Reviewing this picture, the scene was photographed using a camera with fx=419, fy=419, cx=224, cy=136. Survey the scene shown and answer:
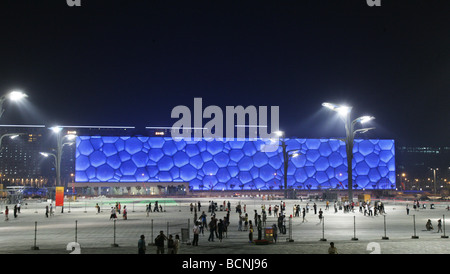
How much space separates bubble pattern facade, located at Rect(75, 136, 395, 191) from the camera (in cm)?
9150

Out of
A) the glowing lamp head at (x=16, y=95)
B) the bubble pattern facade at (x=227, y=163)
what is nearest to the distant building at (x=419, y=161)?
the bubble pattern facade at (x=227, y=163)

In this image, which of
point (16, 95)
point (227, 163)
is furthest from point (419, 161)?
point (16, 95)

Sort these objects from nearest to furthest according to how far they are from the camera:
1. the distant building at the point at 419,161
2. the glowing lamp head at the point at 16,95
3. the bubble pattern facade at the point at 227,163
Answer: the glowing lamp head at the point at 16,95, the bubble pattern facade at the point at 227,163, the distant building at the point at 419,161

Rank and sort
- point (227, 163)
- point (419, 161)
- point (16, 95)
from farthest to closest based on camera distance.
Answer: point (419, 161) < point (227, 163) < point (16, 95)

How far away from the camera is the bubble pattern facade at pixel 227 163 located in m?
91.5

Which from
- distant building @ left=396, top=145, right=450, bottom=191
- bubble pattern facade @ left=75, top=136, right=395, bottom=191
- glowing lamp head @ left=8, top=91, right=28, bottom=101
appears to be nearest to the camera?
glowing lamp head @ left=8, top=91, right=28, bottom=101

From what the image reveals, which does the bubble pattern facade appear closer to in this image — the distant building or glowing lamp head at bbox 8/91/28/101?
the distant building

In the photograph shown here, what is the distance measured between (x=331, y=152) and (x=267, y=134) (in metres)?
15.9

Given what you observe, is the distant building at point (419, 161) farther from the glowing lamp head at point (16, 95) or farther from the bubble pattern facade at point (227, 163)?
the glowing lamp head at point (16, 95)

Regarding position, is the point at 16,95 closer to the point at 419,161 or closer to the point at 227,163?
the point at 227,163

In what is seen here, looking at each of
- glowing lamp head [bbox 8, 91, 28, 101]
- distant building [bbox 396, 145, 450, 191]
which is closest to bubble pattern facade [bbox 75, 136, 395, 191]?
distant building [bbox 396, 145, 450, 191]

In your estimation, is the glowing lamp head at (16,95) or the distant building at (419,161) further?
the distant building at (419,161)

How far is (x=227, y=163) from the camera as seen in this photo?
3789 inches
